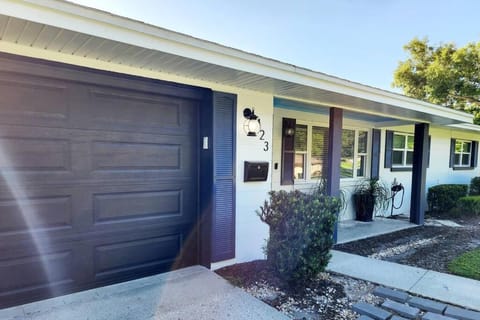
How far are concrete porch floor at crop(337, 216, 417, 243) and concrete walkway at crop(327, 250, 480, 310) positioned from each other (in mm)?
1239

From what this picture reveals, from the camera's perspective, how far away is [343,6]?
25.0 feet

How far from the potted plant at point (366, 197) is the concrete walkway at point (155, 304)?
16.2ft

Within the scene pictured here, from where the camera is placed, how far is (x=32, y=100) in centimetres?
261

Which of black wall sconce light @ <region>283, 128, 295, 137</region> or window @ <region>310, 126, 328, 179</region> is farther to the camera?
window @ <region>310, 126, 328, 179</region>

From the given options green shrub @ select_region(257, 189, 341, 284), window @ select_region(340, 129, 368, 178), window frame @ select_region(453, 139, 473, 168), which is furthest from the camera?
window frame @ select_region(453, 139, 473, 168)

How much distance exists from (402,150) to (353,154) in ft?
7.56

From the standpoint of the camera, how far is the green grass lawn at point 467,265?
3.67 meters

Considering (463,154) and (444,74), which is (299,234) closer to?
(463,154)

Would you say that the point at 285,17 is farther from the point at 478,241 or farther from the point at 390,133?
the point at 478,241

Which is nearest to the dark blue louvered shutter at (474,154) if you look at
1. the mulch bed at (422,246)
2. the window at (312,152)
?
the mulch bed at (422,246)

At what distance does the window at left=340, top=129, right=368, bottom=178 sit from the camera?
6.92 metres

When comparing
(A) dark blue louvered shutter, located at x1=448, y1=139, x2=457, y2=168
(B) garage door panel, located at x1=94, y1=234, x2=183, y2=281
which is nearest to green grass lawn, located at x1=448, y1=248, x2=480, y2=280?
(B) garage door panel, located at x1=94, y1=234, x2=183, y2=281

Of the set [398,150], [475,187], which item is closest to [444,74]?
[475,187]

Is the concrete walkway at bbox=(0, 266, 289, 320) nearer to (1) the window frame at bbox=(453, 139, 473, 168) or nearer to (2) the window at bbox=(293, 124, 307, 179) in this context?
(2) the window at bbox=(293, 124, 307, 179)
